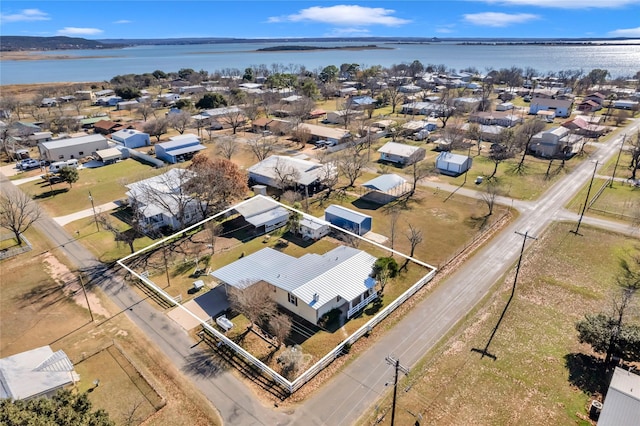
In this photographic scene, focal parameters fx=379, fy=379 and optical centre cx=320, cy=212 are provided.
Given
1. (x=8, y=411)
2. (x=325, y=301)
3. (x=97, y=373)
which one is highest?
(x=8, y=411)

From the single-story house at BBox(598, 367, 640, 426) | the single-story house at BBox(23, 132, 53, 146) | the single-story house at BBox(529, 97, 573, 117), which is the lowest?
the single-story house at BBox(598, 367, 640, 426)

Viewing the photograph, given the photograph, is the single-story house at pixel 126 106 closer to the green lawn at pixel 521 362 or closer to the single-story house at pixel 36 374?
the single-story house at pixel 36 374

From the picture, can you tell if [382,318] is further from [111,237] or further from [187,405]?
[111,237]

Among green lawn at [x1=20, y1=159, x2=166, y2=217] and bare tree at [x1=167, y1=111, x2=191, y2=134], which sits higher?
bare tree at [x1=167, y1=111, x2=191, y2=134]

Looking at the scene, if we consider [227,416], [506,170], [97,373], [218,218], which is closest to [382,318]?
[227,416]

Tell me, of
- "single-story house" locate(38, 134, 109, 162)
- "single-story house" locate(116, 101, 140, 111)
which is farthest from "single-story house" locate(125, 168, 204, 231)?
"single-story house" locate(116, 101, 140, 111)

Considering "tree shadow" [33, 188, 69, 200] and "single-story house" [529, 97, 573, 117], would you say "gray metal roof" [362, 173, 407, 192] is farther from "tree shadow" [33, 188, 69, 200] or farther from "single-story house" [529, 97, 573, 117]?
"single-story house" [529, 97, 573, 117]

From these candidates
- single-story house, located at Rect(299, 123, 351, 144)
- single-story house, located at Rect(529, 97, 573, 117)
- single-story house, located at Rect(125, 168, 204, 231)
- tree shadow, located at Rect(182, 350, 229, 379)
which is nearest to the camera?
tree shadow, located at Rect(182, 350, 229, 379)

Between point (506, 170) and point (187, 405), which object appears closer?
point (187, 405)

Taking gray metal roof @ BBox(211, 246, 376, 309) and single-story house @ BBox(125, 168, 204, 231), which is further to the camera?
single-story house @ BBox(125, 168, 204, 231)
